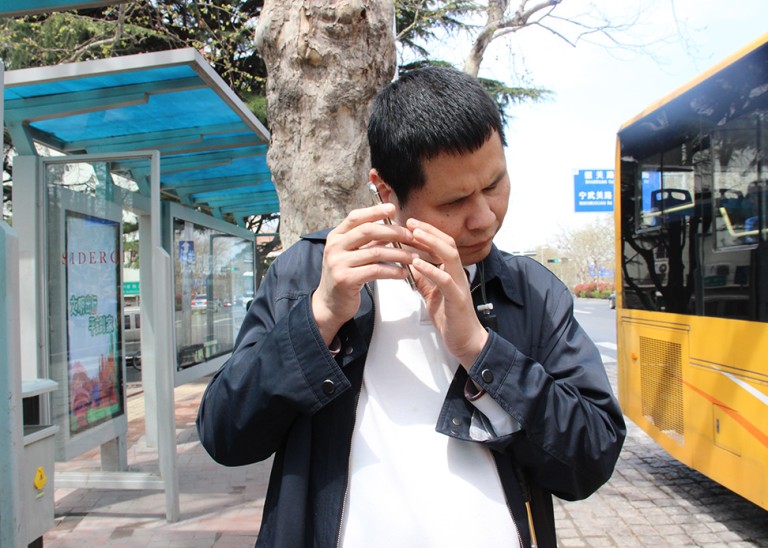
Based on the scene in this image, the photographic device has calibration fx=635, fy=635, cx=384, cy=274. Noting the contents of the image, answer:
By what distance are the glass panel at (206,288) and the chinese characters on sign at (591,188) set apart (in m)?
15.2

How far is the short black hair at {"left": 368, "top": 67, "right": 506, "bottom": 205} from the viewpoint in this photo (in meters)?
1.19

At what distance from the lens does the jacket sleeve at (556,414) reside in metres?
1.12

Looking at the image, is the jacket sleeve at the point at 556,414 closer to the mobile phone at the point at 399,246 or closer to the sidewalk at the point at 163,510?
the mobile phone at the point at 399,246

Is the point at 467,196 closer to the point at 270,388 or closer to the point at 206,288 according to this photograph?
the point at 270,388

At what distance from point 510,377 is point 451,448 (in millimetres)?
174

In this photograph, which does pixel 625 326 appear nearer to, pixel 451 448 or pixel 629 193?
pixel 629 193

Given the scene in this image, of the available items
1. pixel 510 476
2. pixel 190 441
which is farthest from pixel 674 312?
pixel 190 441

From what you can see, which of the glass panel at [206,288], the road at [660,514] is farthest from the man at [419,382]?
the glass panel at [206,288]

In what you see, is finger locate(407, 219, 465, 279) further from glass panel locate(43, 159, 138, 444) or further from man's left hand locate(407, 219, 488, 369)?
glass panel locate(43, 159, 138, 444)

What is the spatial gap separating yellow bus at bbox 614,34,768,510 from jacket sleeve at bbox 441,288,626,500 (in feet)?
10.4

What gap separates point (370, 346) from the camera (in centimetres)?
124

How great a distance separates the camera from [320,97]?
2445 mm

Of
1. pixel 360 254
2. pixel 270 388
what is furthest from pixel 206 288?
pixel 360 254

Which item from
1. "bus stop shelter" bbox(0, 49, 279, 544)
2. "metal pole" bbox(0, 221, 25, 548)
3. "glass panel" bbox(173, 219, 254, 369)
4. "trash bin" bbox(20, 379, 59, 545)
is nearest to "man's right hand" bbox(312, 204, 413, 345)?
"metal pole" bbox(0, 221, 25, 548)
